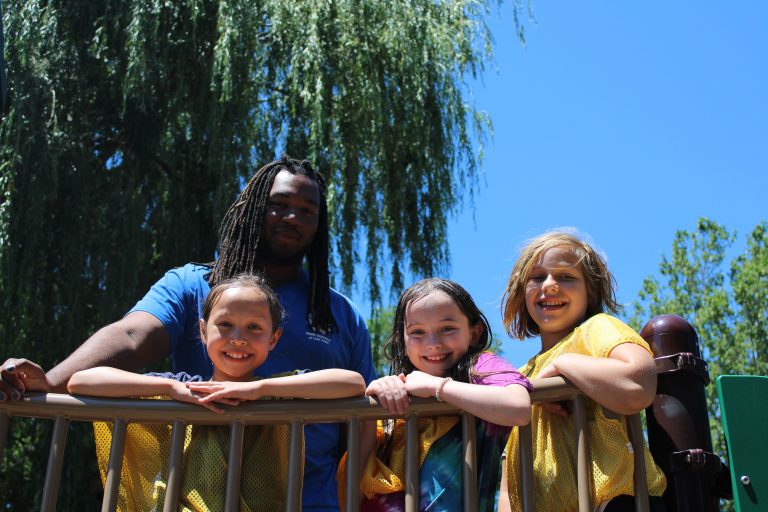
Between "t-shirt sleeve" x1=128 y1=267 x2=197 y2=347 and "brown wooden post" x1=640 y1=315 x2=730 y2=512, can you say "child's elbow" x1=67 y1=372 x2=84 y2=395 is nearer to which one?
"t-shirt sleeve" x1=128 y1=267 x2=197 y2=347

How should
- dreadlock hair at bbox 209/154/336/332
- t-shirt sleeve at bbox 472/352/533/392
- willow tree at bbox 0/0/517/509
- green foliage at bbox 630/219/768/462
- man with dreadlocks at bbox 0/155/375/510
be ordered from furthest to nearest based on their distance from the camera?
1. green foliage at bbox 630/219/768/462
2. willow tree at bbox 0/0/517/509
3. dreadlock hair at bbox 209/154/336/332
4. man with dreadlocks at bbox 0/155/375/510
5. t-shirt sleeve at bbox 472/352/533/392

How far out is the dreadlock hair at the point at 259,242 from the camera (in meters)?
2.88

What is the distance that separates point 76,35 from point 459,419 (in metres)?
5.64

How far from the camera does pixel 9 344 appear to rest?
658 centimetres

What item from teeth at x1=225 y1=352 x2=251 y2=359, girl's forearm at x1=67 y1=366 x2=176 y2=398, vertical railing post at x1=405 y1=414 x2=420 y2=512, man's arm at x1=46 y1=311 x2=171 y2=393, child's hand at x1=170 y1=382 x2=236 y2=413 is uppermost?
man's arm at x1=46 y1=311 x2=171 y2=393

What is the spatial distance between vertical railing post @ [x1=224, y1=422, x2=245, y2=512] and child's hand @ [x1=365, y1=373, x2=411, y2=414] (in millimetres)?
307

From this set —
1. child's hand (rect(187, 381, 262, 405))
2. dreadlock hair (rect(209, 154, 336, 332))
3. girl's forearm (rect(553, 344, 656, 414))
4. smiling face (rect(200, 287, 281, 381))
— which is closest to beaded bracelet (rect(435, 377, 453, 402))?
girl's forearm (rect(553, 344, 656, 414))

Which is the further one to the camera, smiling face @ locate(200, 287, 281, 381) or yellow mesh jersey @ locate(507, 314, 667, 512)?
smiling face @ locate(200, 287, 281, 381)

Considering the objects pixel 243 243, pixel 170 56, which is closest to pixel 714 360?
pixel 170 56

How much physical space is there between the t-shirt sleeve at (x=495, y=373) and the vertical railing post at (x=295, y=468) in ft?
1.52

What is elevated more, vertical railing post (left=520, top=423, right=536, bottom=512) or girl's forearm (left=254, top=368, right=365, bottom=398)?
girl's forearm (left=254, top=368, right=365, bottom=398)

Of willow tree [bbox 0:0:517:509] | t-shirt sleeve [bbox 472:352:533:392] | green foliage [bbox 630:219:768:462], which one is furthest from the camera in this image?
green foliage [bbox 630:219:768:462]

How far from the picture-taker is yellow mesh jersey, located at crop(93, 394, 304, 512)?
217 centimetres

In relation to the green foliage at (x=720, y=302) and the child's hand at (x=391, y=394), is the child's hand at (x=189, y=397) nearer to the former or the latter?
the child's hand at (x=391, y=394)
